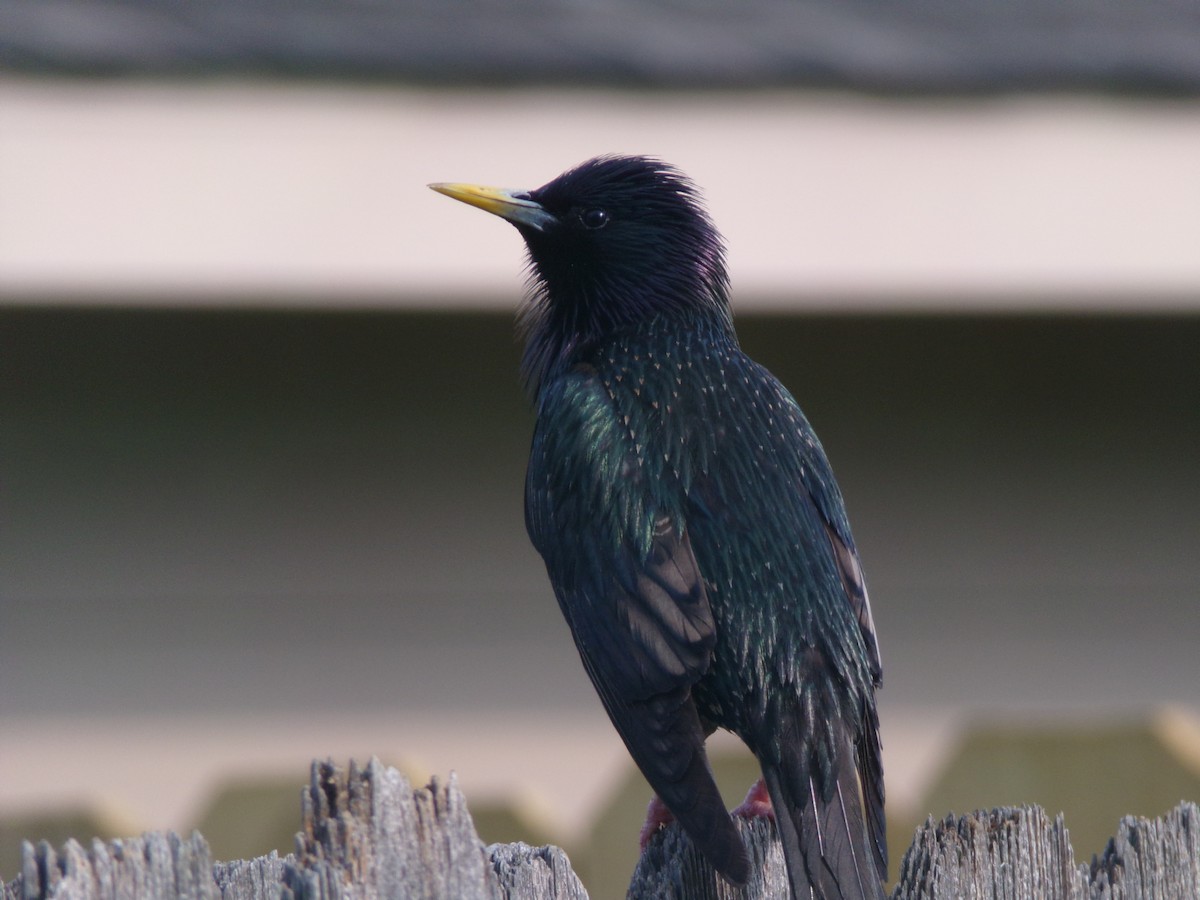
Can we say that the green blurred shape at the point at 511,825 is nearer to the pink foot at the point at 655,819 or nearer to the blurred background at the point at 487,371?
the blurred background at the point at 487,371

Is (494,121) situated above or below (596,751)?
above

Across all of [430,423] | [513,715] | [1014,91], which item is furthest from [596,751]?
[1014,91]

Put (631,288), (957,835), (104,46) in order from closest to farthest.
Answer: (957,835), (631,288), (104,46)

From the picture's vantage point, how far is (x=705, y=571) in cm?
253

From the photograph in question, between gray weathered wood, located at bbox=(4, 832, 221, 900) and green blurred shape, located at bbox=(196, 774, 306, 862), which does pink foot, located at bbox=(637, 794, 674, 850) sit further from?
green blurred shape, located at bbox=(196, 774, 306, 862)

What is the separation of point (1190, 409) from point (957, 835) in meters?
3.69

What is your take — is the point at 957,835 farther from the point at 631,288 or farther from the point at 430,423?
the point at 430,423

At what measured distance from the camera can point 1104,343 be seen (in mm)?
5086

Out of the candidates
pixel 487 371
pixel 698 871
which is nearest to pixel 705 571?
pixel 698 871

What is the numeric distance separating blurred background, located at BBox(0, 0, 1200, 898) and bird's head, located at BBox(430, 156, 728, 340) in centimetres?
92

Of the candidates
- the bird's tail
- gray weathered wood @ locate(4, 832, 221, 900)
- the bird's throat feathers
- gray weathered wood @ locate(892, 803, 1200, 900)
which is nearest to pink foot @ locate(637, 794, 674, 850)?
the bird's tail

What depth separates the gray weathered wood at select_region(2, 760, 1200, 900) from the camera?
5.21 ft

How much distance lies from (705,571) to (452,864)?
0.95m

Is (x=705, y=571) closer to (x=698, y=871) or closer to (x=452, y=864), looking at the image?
(x=698, y=871)
